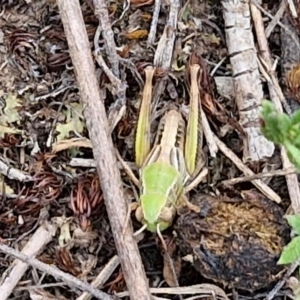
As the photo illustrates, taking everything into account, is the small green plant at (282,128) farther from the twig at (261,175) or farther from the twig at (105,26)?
the twig at (105,26)

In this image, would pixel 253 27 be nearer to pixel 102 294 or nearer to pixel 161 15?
pixel 161 15

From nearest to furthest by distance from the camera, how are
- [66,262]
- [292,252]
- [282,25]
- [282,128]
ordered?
1. [282,128]
2. [292,252]
3. [66,262]
4. [282,25]

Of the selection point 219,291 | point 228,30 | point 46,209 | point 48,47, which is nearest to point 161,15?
point 228,30

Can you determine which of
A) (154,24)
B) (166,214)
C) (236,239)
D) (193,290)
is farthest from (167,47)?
(193,290)

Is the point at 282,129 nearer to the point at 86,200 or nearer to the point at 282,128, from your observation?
the point at 282,128

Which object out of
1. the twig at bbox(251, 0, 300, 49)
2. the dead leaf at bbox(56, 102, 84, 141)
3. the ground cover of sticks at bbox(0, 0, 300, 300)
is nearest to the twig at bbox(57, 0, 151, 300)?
the ground cover of sticks at bbox(0, 0, 300, 300)

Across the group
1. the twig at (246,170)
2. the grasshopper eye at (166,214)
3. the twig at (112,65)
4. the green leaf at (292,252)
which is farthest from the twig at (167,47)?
the green leaf at (292,252)
